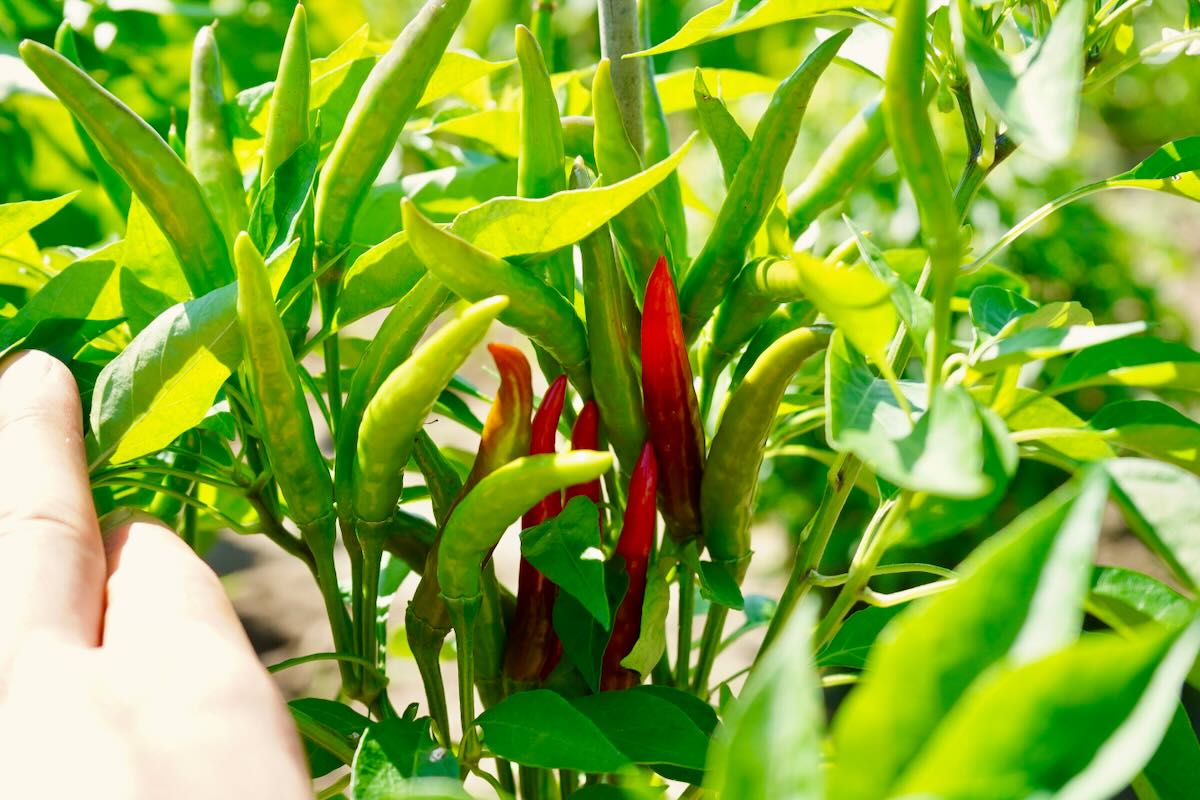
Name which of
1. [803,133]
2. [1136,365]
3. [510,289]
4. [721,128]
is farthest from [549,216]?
[803,133]

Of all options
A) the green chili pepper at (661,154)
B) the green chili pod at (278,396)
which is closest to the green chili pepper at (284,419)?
the green chili pod at (278,396)

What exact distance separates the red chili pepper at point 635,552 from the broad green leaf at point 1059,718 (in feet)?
0.91

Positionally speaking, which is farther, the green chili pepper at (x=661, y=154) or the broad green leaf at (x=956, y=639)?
the green chili pepper at (x=661, y=154)

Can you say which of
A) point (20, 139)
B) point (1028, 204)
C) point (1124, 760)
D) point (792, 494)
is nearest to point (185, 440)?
point (20, 139)

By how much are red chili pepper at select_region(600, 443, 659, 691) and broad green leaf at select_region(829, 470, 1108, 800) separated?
25cm

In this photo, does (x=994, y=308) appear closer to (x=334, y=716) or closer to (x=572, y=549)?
(x=572, y=549)

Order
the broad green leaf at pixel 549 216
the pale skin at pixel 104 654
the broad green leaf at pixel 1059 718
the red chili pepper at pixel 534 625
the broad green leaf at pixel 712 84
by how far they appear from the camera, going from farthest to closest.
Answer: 1. the broad green leaf at pixel 712 84
2. the red chili pepper at pixel 534 625
3. the broad green leaf at pixel 549 216
4. the pale skin at pixel 104 654
5. the broad green leaf at pixel 1059 718

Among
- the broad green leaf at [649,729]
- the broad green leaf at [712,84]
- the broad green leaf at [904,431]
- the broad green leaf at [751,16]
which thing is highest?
the broad green leaf at [751,16]

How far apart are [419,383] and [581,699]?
17 cm

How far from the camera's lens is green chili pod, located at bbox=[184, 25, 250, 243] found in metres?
0.58

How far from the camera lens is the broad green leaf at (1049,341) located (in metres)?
0.37

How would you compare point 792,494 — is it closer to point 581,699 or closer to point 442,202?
point 442,202

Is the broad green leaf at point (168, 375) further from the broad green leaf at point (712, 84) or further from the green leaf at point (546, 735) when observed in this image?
the broad green leaf at point (712, 84)

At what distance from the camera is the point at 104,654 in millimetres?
392
